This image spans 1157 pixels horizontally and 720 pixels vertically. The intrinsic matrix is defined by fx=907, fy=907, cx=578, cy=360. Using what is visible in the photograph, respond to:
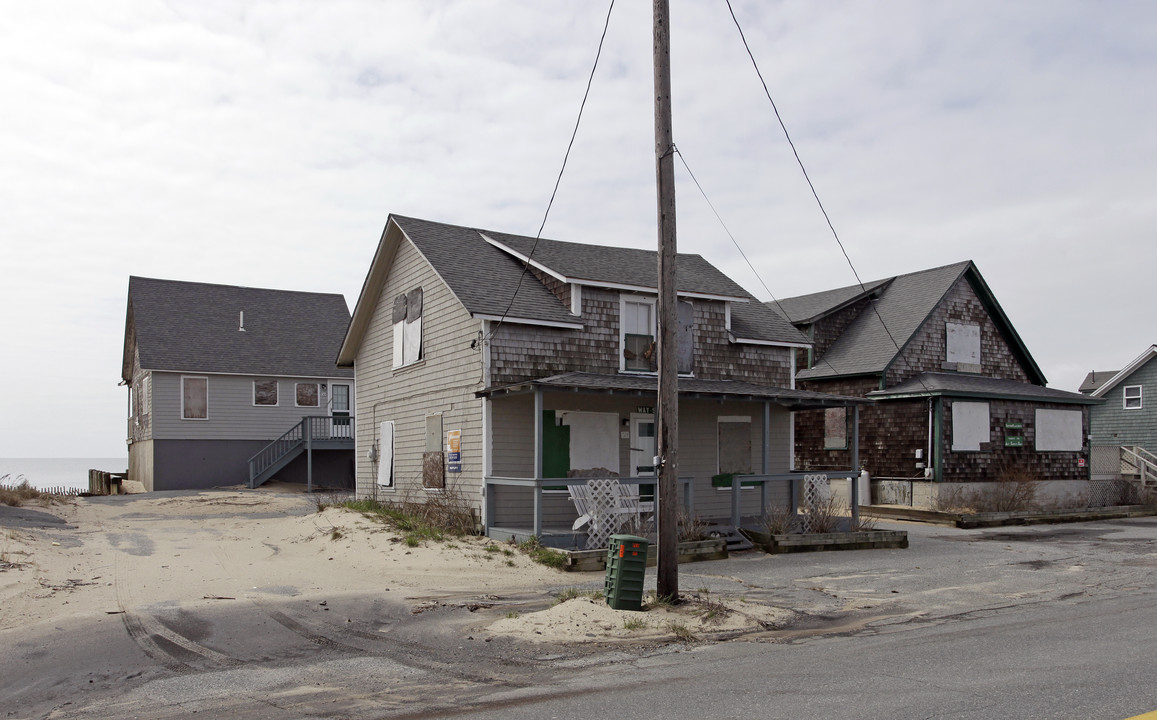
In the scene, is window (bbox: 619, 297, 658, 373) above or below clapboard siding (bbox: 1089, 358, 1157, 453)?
above

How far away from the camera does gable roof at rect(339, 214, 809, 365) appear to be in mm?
18562

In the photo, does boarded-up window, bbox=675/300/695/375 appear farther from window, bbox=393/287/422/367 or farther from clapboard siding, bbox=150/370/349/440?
clapboard siding, bbox=150/370/349/440

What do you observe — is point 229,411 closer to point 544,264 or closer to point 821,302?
point 544,264

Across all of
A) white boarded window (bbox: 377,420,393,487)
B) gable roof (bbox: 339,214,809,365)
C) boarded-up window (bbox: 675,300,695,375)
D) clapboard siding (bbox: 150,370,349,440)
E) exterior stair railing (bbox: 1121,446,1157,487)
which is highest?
gable roof (bbox: 339,214,809,365)

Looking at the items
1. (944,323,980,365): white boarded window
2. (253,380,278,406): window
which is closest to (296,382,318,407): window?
A: (253,380,278,406): window

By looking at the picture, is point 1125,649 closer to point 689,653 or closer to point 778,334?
point 689,653

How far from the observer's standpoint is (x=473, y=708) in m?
6.77

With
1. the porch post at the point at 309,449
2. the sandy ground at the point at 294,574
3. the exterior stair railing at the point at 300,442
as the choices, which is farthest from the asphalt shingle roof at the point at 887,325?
the porch post at the point at 309,449

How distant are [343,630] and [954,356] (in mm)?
24447

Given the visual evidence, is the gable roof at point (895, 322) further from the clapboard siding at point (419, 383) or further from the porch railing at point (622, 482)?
the clapboard siding at point (419, 383)

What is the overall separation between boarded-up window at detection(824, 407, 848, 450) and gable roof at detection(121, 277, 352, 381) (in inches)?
790

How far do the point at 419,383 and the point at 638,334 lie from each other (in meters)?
5.17

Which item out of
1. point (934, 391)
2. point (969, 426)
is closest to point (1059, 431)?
point (969, 426)

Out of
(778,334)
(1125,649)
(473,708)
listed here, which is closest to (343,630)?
(473,708)
